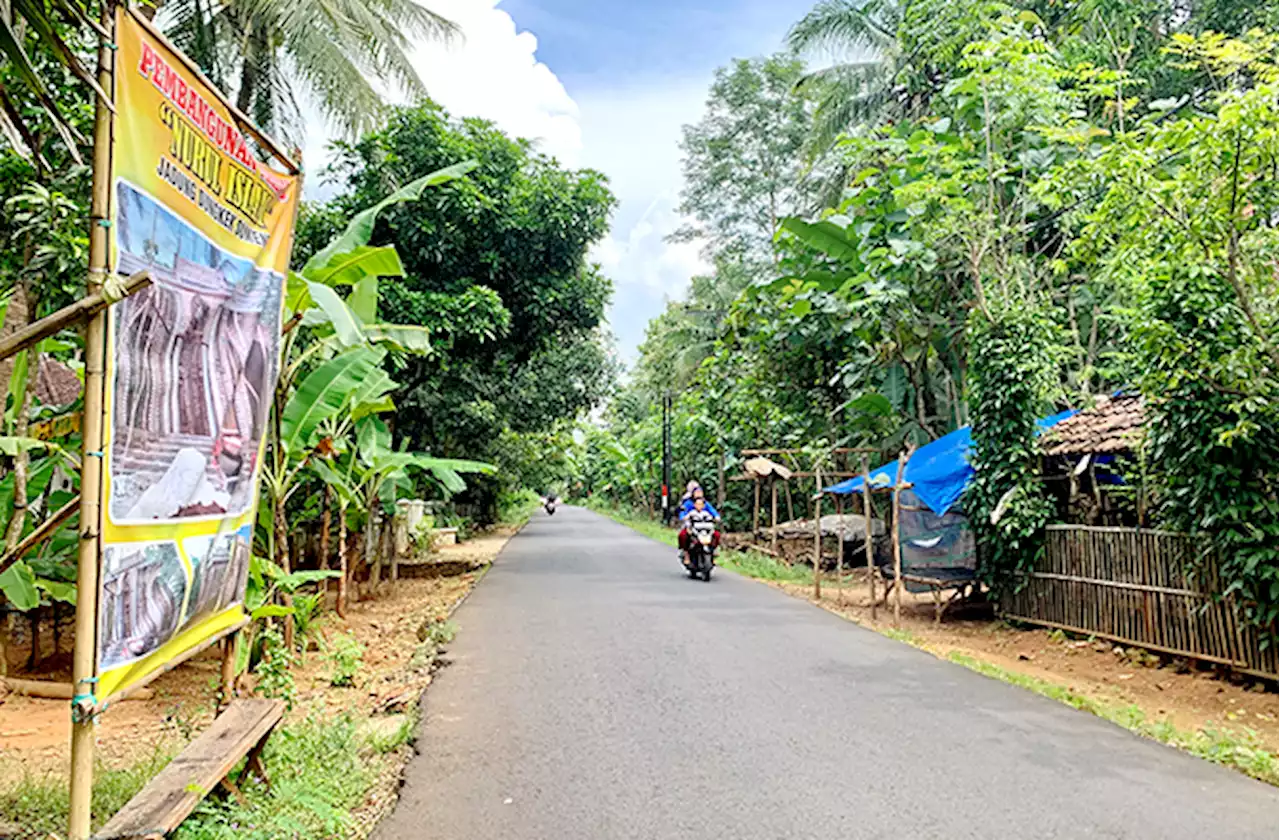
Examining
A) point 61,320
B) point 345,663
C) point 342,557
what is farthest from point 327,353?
point 61,320

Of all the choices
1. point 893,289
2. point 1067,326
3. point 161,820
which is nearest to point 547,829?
point 161,820

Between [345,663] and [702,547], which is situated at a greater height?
[702,547]

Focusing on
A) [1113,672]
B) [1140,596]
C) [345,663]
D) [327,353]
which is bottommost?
[1113,672]

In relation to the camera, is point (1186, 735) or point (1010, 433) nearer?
point (1186, 735)

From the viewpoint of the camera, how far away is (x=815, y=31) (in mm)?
19734

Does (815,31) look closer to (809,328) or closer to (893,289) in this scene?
(809,328)

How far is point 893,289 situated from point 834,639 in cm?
567

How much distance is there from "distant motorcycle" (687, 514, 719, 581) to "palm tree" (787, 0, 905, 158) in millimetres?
10539

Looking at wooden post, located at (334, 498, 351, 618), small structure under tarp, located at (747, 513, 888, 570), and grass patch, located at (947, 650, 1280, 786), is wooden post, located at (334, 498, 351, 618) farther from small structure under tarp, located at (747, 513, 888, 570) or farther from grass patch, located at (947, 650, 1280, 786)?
small structure under tarp, located at (747, 513, 888, 570)

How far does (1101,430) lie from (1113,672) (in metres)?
2.59

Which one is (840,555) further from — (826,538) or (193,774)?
(193,774)

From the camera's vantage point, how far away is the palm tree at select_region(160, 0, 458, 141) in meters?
12.4

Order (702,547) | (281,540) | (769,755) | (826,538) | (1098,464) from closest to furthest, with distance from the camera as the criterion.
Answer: (769,755), (281,540), (1098,464), (702,547), (826,538)

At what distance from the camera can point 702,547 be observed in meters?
13.8
